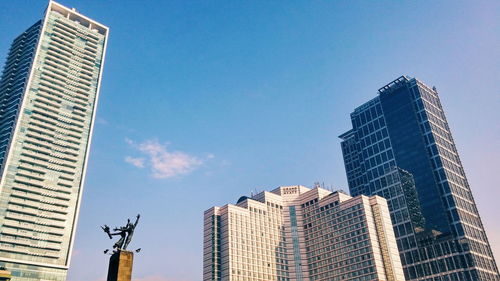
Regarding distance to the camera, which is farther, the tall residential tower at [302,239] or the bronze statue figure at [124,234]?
the tall residential tower at [302,239]

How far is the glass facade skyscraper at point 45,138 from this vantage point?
148m

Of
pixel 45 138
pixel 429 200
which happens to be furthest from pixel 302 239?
pixel 45 138

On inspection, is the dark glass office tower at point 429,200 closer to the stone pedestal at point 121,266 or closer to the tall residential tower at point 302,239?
the tall residential tower at point 302,239

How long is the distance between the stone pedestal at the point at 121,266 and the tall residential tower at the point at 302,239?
124 m

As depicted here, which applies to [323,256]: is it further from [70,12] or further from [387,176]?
[70,12]

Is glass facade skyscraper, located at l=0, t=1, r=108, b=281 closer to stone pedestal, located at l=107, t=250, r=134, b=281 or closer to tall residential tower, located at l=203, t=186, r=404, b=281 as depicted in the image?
tall residential tower, located at l=203, t=186, r=404, b=281

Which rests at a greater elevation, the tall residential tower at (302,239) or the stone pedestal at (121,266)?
the tall residential tower at (302,239)

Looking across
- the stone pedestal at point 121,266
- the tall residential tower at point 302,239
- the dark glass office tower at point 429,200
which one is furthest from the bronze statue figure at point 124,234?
the dark glass office tower at point 429,200

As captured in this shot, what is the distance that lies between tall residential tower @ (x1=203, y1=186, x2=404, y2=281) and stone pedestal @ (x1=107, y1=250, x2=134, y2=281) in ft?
406

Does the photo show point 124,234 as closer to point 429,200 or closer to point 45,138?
point 45,138

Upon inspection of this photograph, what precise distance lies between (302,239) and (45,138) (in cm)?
11245

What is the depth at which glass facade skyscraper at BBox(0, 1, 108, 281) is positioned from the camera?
14750 centimetres

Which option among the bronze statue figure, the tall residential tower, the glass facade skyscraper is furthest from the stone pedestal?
the glass facade skyscraper

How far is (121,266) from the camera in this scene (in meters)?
31.7
